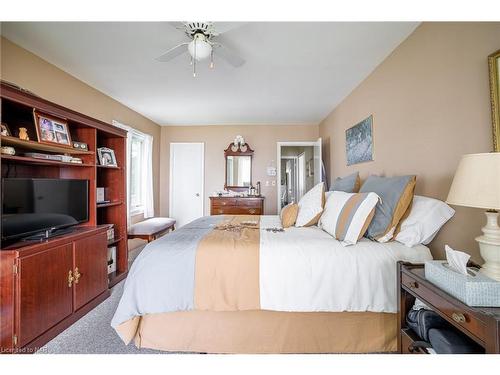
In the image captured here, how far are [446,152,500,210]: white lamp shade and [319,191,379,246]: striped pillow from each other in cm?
55

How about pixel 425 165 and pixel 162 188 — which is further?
pixel 162 188

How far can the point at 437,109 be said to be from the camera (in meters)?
1.52

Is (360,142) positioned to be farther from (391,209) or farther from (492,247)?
(492,247)

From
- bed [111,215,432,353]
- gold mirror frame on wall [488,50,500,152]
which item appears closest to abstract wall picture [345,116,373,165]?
gold mirror frame on wall [488,50,500,152]

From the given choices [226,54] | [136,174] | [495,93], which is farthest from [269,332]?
[136,174]

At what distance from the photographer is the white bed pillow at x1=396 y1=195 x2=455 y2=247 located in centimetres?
136

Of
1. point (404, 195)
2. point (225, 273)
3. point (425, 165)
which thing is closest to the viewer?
point (225, 273)

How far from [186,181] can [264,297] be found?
3.76 m

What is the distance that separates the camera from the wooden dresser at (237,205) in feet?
13.4
